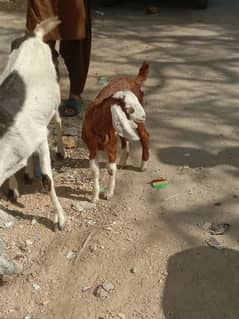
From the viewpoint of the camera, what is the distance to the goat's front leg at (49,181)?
4.00 m

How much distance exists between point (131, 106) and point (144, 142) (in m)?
0.71

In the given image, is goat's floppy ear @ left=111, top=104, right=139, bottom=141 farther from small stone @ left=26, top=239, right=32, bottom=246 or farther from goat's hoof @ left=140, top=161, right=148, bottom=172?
small stone @ left=26, top=239, right=32, bottom=246

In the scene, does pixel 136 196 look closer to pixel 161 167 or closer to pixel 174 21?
pixel 161 167

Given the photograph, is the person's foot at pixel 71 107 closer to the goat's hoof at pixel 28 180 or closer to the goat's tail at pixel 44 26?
the goat's hoof at pixel 28 180

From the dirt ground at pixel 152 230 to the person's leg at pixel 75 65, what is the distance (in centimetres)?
25

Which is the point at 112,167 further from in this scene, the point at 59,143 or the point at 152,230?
the point at 59,143

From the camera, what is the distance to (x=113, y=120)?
3902 millimetres

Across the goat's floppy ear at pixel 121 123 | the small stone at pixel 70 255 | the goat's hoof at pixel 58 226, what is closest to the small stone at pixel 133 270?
the small stone at pixel 70 255

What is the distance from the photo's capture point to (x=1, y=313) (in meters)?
3.56

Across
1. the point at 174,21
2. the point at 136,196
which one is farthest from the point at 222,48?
the point at 136,196

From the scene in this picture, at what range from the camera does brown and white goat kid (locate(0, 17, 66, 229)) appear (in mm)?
3682

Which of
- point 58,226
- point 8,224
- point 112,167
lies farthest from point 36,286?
point 112,167

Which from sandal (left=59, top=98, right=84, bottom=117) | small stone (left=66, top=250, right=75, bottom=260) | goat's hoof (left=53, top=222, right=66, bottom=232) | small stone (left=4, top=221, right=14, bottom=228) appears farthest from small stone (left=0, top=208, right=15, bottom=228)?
sandal (left=59, top=98, right=84, bottom=117)

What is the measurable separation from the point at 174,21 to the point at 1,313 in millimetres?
6223
